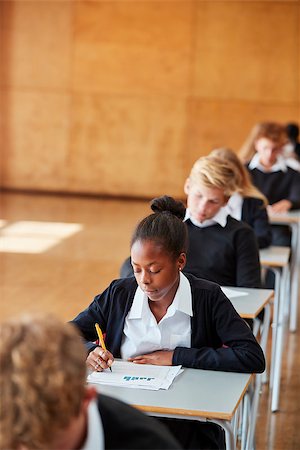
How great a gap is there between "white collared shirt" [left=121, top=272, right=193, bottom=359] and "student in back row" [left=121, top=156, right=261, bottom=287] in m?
1.27

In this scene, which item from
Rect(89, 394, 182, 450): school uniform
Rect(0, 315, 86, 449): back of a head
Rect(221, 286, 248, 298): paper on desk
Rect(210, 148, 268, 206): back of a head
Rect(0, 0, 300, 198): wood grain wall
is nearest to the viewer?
Rect(0, 315, 86, 449): back of a head

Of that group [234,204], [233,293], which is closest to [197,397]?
[233,293]

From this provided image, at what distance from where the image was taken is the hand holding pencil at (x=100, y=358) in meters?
2.60

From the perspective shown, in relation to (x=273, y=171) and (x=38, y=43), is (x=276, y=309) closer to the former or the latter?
(x=273, y=171)

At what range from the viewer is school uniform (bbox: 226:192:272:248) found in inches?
207

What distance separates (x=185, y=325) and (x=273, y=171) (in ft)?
14.1

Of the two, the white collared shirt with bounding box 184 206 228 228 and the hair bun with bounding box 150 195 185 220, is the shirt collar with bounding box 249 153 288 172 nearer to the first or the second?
the white collared shirt with bounding box 184 206 228 228

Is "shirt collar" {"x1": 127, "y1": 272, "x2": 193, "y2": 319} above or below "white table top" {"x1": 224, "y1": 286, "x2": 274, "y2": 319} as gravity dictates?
above

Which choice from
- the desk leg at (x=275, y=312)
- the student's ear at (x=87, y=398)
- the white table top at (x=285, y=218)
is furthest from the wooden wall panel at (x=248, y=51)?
the student's ear at (x=87, y=398)

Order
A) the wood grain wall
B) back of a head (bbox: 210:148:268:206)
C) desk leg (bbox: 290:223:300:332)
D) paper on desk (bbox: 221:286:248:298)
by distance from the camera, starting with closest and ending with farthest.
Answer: paper on desk (bbox: 221:286:248:298), back of a head (bbox: 210:148:268:206), desk leg (bbox: 290:223:300:332), the wood grain wall

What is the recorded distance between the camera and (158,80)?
12.8 metres

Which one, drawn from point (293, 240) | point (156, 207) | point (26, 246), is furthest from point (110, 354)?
point (26, 246)

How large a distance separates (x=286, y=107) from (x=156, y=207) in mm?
9560

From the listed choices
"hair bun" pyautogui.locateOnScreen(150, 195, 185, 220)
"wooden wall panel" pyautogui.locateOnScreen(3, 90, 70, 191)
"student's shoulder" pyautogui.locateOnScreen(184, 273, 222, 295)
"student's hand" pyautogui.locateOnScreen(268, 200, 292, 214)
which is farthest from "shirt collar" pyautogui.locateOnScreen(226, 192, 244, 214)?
"wooden wall panel" pyautogui.locateOnScreen(3, 90, 70, 191)
